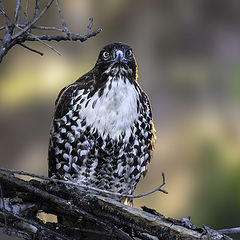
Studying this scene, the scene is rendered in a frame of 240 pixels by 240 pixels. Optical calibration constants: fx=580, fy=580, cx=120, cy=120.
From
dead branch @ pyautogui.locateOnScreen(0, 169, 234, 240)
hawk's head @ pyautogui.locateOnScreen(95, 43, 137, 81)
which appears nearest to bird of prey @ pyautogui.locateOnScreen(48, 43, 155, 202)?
hawk's head @ pyautogui.locateOnScreen(95, 43, 137, 81)

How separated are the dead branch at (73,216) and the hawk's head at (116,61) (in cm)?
87

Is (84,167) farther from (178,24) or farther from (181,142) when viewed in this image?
(178,24)

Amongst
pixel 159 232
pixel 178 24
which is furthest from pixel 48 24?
pixel 159 232

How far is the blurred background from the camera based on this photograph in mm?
5602

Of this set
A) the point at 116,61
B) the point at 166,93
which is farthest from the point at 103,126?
the point at 166,93

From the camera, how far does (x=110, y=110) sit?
3.50 m

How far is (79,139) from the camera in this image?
3.48 metres

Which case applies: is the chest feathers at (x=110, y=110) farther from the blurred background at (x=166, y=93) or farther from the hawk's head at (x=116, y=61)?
the blurred background at (x=166, y=93)

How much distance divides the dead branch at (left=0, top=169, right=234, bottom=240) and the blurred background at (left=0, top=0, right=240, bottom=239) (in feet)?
8.09

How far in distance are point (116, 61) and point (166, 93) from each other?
2331 mm

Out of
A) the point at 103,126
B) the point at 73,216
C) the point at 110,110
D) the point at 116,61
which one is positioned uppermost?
Answer: the point at 116,61

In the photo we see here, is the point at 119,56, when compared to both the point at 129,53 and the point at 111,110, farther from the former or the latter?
the point at 111,110

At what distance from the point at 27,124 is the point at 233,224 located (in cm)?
224

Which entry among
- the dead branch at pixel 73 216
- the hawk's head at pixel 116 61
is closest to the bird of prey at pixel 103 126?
the hawk's head at pixel 116 61
